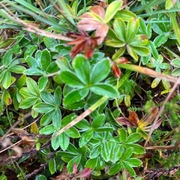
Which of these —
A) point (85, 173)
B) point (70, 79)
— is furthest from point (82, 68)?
point (85, 173)

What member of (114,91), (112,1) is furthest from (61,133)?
(112,1)

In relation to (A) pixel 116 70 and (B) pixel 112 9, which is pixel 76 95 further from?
(B) pixel 112 9

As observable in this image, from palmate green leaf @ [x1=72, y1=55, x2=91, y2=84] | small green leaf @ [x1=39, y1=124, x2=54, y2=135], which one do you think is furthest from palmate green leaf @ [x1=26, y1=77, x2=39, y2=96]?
palmate green leaf @ [x1=72, y1=55, x2=91, y2=84]

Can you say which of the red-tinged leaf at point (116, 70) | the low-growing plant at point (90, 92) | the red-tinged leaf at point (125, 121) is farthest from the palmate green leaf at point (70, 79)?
the red-tinged leaf at point (125, 121)

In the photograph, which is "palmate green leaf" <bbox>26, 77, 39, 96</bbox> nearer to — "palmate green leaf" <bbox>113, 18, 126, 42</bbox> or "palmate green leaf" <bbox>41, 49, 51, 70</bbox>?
"palmate green leaf" <bbox>41, 49, 51, 70</bbox>

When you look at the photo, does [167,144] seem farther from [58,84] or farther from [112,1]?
[112,1]

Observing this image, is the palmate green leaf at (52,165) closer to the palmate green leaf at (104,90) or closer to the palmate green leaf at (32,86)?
the palmate green leaf at (32,86)
